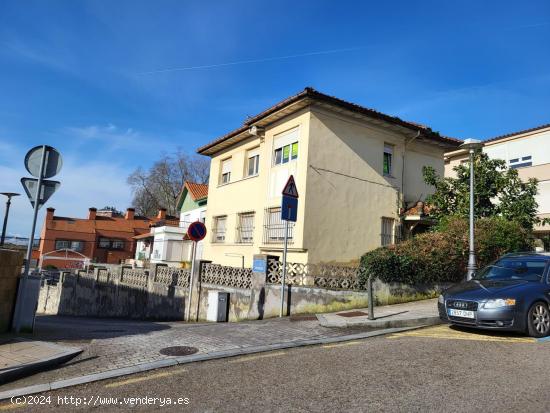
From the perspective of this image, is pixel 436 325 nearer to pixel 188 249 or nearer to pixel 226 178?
pixel 226 178

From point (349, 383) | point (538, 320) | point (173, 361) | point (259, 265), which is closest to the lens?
point (349, 383)

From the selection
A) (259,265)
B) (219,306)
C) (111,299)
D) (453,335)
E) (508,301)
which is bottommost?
(111,299)

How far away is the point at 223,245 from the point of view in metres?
18.9

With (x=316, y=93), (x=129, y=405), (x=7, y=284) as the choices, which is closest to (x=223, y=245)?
(x=316, y=93)

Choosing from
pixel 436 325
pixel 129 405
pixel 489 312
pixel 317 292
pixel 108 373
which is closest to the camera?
pixel 129 405

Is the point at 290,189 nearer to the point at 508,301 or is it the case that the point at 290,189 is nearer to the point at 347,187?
the point at 508,301

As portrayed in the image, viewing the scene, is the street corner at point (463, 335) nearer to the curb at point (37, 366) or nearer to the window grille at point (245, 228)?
the curb at point (37, 366)

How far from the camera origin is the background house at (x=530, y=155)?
2394cm

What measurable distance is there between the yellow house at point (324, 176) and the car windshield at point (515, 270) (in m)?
6.23

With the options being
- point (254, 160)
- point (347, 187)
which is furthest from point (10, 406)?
point (254, 160)

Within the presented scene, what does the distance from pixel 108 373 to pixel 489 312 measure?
6106mm

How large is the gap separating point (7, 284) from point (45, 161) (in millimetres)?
2347

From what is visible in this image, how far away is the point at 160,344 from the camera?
6859 mm

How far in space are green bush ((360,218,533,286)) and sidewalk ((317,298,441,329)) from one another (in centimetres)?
108
